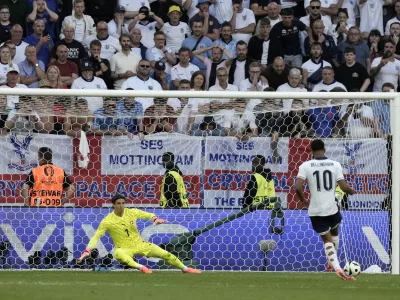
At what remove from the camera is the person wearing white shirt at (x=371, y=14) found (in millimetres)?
23516

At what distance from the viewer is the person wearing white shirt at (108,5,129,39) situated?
72.7 feet

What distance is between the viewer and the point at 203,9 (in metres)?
22.6

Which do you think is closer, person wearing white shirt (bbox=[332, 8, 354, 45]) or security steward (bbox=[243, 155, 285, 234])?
security steward (bbox=[243, 155, 285, 234])

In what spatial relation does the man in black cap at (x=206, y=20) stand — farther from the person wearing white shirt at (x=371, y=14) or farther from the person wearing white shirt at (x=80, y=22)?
the person wearing white shirt at (x=371, y=14)

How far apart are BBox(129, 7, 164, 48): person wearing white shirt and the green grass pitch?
7.22 metres

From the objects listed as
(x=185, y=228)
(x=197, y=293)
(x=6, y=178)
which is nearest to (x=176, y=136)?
(x=185, y=228)

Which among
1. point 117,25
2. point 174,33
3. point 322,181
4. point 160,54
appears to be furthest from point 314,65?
point 322,181

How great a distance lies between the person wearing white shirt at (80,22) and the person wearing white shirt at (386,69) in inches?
Result: 220

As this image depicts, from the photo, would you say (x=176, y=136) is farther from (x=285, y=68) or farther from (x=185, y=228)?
(x=285, y=68)

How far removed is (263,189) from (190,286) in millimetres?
4492

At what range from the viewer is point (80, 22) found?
862 inches

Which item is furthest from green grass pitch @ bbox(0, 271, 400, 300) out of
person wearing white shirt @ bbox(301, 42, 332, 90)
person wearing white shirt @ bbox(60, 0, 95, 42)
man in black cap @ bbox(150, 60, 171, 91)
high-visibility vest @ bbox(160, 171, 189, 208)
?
person wearing white shirt @ bbox(60, 0, 95, 42)

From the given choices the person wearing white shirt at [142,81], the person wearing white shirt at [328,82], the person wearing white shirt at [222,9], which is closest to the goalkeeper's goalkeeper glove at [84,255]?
the person wearing white shirt at [142,81]

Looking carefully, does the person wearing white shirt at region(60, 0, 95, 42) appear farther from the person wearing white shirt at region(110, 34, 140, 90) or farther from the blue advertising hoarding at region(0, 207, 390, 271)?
the blue advertising hoarding at region(0, 207, 390, 271)
